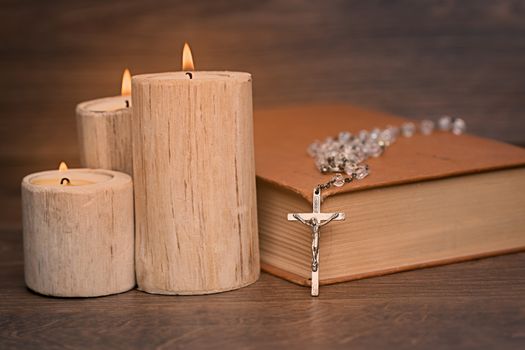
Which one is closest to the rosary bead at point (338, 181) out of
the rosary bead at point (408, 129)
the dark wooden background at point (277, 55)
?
the rosary bead at point (408, 129)

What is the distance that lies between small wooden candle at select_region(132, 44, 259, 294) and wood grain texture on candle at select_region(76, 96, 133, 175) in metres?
0.09

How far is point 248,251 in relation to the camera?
1118 millimetres

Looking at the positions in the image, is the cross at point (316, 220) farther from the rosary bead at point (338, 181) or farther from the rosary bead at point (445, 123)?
the rosary bead at point (445, 123)

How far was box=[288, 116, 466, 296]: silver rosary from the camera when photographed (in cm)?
108

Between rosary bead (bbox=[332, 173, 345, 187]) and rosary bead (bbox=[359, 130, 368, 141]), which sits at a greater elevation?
rosary bead (bbox=[359, 130, 368, 141])

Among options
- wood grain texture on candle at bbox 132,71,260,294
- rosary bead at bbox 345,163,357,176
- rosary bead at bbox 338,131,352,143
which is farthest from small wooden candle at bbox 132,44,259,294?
rosary bead at bbox 338,131,352,143

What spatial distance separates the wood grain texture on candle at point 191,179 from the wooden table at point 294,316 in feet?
0.09

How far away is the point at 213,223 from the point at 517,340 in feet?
1.03

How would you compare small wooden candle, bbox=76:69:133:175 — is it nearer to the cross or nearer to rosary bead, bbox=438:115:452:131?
the cross

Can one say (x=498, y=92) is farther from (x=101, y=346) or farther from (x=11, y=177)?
(x=101, y=346)

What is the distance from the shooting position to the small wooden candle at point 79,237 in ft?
3.49

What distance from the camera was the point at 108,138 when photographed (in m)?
1.18

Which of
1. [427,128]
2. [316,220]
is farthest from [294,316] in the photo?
[427,128]

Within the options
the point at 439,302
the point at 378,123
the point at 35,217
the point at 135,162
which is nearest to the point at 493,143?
the point at 378,123
